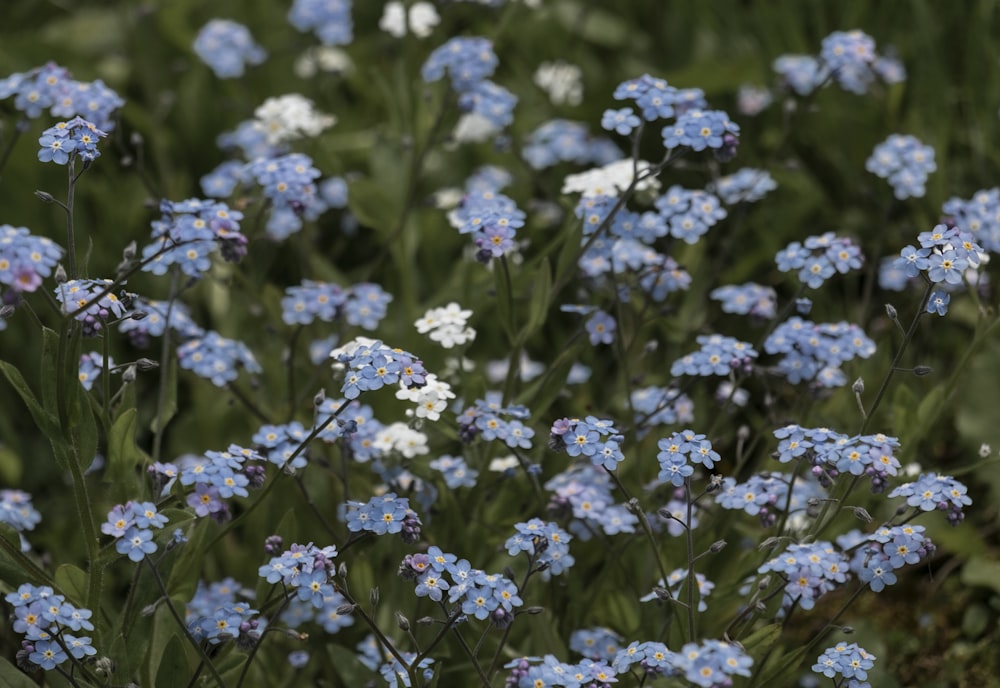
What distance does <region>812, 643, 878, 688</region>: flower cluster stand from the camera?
2.55 meters

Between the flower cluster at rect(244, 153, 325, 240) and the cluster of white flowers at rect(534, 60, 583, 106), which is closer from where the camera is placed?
the flower cluster at rect(244, 153, 325, 240)

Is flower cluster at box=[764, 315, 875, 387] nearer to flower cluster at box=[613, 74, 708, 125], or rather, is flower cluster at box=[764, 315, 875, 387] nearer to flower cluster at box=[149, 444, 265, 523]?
flower cluster at box=[613, 74, 708, 125]

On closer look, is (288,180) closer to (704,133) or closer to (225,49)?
(704,133)

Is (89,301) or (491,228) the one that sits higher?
(491,228)

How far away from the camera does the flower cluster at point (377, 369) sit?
256 centimetres

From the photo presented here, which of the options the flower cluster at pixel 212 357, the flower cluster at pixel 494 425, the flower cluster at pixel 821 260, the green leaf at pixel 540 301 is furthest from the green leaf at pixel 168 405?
the flower cluster at pixel 821 260

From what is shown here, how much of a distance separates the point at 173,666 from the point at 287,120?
1929mm

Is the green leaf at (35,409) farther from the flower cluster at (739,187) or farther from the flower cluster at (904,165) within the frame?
the flower cluster at (904,165)

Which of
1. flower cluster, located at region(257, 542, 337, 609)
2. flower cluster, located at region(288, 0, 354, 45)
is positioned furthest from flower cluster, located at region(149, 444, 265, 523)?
flower cluster, located at region(288, 0, 354, 45)

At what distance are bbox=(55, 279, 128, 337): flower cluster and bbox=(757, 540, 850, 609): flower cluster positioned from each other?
4.66 ft

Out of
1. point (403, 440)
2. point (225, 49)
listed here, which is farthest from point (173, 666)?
point (225, 49)

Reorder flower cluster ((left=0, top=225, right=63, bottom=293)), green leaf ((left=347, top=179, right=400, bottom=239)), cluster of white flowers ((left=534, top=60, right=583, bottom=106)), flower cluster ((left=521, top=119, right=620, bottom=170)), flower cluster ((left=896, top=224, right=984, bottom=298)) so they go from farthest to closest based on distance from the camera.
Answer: cluster of white flowers ((left=534, top=60, right=583, bottom=106)) → flower cluster ((left=521, top=119, right=620, bottom=170)) → green leaf ((left=347, top=179, right=400, bottom=239)) → flower cluster ((left=896, top=224, right=984, bottom=298)) → flower cluster ((left=0, top=225, right=63, bottom=293))

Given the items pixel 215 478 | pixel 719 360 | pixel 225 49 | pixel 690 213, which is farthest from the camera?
pixel 225 49

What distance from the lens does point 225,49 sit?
15.2ft
